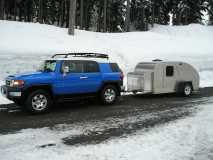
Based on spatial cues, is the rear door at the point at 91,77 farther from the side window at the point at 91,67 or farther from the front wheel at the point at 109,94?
the front wheel at the point at 109,94

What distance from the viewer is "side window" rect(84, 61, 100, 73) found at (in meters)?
11.7

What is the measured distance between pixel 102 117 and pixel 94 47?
46.8 ft

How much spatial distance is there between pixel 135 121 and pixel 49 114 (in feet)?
9.84

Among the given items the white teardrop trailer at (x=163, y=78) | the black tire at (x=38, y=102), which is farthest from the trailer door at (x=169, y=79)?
the black tire at (x=38, y=102)

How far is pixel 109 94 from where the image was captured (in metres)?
12.4

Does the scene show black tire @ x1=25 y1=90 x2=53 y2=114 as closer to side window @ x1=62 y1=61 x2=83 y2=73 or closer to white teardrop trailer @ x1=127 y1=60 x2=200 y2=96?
side window @ x1=62 y1=61 x2=83 y2=73

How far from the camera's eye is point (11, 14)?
52.7m

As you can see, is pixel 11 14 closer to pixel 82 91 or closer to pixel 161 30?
pixel 161 30

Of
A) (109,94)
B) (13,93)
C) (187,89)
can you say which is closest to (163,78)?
(187,89)

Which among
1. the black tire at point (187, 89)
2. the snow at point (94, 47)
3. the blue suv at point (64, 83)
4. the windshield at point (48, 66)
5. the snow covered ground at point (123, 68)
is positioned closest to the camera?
the snow covered ground at point (123, 68)

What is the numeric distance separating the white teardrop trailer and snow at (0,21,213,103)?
6.10 m

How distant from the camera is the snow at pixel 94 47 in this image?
1905 cm

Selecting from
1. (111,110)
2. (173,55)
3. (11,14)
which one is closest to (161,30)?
Answer: (173,55)

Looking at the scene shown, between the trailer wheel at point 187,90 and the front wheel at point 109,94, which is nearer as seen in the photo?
the front wheel at point 109,94
